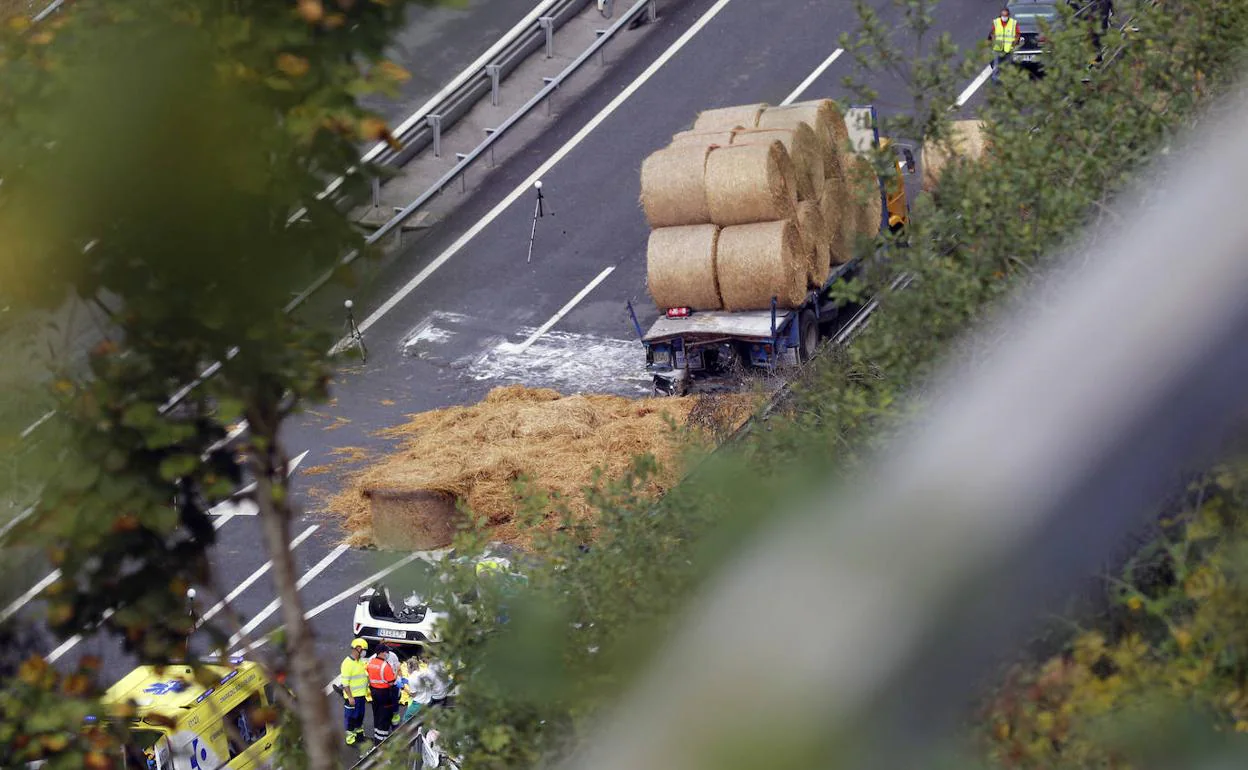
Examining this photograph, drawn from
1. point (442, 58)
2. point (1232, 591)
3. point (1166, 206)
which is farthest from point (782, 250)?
point (1166, 206)

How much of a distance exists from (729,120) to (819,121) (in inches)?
69.1

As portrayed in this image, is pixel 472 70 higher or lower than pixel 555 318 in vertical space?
higher

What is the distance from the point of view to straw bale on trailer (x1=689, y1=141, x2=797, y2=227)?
23.6 metres

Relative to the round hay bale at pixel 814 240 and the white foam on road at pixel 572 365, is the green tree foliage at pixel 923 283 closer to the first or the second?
the round hay bale at pixel 814 240

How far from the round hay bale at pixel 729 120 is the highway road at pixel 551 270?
3646 mm

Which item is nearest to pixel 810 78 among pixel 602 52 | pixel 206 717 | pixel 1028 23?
pixel 1028 23

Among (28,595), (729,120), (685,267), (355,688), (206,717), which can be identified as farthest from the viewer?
(729,120)

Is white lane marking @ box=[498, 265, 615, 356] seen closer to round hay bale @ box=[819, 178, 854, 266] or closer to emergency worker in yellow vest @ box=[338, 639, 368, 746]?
round hay bale @ box=[819, 178, 854, 266]

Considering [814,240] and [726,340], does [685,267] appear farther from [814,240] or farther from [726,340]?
[814,240]

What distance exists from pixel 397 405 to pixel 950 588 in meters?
24.0

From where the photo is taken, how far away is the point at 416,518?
21.9 meters

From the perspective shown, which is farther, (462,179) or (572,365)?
(462,179)

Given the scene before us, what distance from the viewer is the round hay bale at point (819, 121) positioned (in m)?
25.5

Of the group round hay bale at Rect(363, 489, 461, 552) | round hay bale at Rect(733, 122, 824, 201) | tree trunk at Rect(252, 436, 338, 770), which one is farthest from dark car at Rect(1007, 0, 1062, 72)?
tree trunk at Rect(252, 436, 338, 770)
